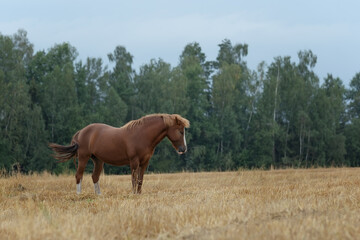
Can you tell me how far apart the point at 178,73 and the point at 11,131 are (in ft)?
65.8

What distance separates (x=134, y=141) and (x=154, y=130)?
534 millimetres

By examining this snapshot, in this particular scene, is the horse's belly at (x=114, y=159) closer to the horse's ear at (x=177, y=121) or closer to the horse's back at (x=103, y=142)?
the horse's back at (x=103, y=142)

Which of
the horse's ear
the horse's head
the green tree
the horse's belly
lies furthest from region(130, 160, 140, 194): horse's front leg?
the green tree

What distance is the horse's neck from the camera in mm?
10133

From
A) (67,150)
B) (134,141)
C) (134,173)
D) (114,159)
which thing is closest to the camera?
(134,173)

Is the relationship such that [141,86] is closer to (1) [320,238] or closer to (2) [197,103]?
(2) [197,103]

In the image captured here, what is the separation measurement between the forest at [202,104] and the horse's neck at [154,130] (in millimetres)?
32617

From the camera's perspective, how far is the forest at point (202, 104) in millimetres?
44500

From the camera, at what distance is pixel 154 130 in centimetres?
1015

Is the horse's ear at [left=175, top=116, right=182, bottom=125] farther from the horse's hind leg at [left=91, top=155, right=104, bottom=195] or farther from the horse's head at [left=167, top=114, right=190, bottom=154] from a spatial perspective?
the horse's hind leg at [left=91, top=155, right=104, bottom=195]

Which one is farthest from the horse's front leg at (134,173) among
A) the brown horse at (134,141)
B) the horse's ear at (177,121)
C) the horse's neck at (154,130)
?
the horse's ear at (177,121)

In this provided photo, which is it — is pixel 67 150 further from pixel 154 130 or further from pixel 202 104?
pixel 202 104

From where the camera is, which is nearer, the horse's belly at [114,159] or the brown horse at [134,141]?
the brown horse at [134,141]

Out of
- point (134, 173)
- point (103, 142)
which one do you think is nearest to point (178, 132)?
point (134, 173)
